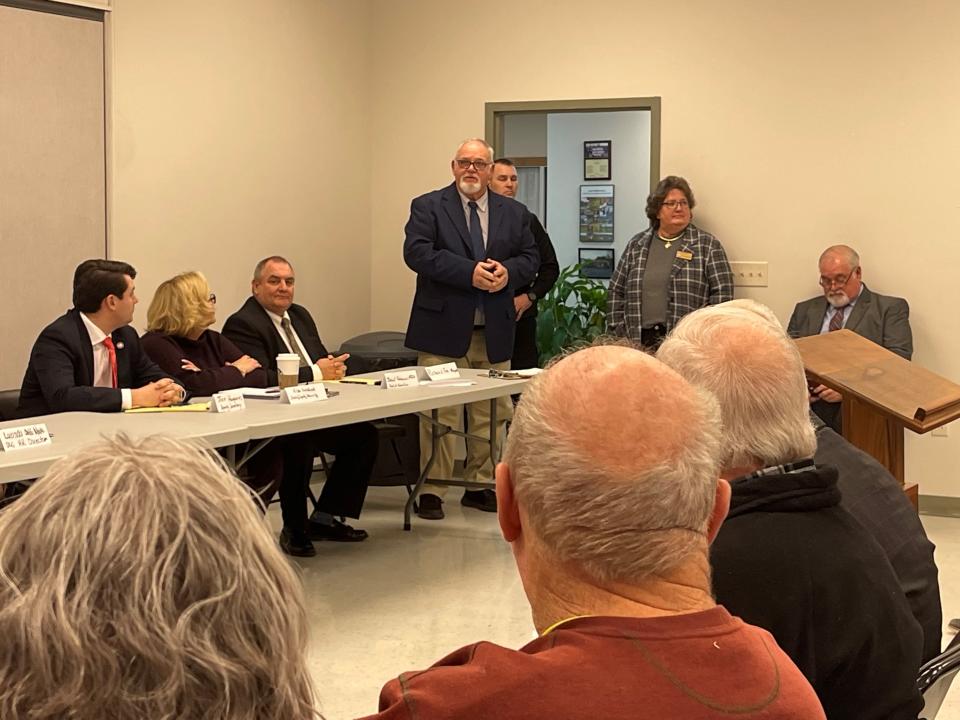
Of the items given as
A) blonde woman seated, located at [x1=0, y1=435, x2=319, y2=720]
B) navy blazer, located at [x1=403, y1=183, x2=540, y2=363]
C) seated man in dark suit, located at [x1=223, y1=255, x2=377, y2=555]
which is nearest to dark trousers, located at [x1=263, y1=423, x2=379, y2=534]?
seated man in dark suit, located at [x1=223, y1=255, x2=377, y2=555]

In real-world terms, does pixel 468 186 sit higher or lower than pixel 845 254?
higher

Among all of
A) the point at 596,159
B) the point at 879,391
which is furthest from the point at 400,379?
the point at 596,159

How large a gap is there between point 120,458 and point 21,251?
4.79 metres

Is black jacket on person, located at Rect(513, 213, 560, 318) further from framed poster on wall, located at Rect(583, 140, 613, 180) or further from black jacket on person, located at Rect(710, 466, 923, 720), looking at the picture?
black jacket on person, located at Rect(710, 466, 923, 720)

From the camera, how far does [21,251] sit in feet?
17.4

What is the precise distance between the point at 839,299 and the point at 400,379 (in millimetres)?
2558

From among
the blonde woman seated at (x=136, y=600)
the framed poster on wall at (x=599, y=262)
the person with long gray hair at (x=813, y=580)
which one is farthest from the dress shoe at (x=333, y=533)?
the framed poster on wall at (x=599, y=262)

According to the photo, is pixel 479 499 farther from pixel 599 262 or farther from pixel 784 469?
pixel 599 262

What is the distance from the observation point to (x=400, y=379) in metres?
5.14

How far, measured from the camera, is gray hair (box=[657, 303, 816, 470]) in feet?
6.28

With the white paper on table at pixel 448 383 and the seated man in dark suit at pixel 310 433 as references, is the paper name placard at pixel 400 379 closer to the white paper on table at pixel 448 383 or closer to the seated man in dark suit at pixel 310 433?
the white paper on table at pixel 448 383

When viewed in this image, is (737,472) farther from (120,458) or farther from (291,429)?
(291,429)

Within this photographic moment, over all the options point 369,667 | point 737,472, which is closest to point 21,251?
point 369,667

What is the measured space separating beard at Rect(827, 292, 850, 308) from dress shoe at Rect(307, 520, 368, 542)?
8.96ft
